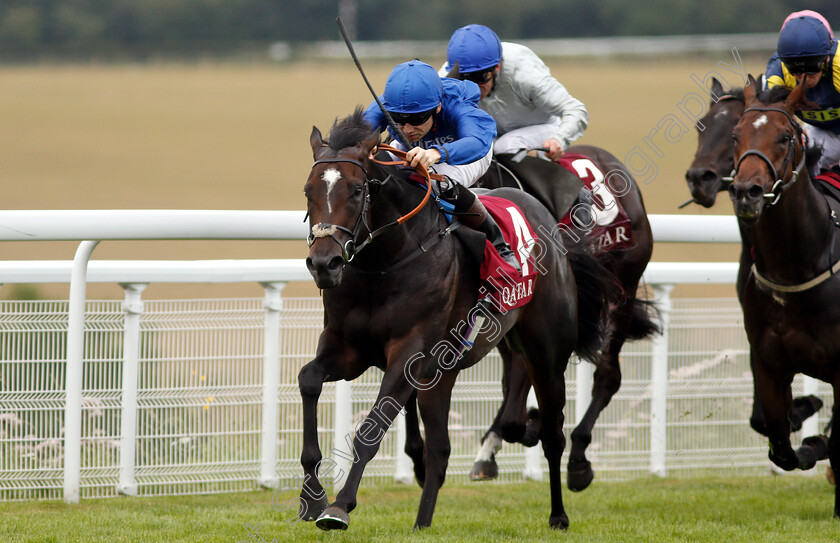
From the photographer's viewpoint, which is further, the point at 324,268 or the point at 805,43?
the point at 805,43

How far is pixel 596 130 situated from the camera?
26312mm

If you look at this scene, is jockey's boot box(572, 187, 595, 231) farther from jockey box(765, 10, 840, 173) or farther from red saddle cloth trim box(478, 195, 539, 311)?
jockey box(765, 10, 840, 173)

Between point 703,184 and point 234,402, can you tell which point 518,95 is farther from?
point 234,402

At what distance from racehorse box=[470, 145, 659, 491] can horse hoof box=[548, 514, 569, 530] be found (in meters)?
0.45

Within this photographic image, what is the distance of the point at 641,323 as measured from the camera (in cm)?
581

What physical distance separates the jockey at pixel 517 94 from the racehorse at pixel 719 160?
670mm

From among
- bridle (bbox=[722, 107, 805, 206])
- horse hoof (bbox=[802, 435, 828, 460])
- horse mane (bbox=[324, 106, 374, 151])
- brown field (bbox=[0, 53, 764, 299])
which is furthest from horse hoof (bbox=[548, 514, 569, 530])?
brown field (bbox=[0, 53, 764, 299])

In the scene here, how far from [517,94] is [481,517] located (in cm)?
219

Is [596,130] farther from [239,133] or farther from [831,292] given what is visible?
[831,292]

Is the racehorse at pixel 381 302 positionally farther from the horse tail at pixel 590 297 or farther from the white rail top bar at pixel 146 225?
the white rail top bar at pixel 146 225

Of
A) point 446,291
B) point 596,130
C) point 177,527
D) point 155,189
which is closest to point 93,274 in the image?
point 177,527

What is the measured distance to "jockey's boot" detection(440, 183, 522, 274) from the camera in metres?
4.28

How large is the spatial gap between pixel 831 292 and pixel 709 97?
130 centimetres

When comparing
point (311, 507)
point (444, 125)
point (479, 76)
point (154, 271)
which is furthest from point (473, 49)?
point (311, 507)
